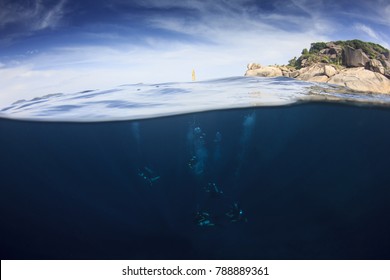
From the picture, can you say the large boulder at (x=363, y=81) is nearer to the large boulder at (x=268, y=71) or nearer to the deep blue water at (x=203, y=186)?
the deep blue water at (x=203, y=186)

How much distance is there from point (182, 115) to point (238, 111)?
10.8 ft

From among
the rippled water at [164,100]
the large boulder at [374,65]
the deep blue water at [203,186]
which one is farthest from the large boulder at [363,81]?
the large boulder at [374,65]

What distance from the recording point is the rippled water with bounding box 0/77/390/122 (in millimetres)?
12750

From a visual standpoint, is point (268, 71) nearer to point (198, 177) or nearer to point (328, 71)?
point (328, 71)

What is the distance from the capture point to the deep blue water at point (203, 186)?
1113cm

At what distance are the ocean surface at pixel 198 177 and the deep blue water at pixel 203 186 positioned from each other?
2.9 inches

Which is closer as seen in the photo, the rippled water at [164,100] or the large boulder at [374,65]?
the rippled water at [164,100]

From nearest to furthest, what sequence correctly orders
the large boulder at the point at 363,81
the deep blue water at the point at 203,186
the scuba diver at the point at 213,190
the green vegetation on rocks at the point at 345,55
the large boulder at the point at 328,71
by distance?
the deep blue water at the point at 203,186 → the scuba diver at the point at 213,190 → the large boulder at the point at 363,81 → the large boulder at the point at 328,71 → the green vegetation on rocks at the point at 345,55

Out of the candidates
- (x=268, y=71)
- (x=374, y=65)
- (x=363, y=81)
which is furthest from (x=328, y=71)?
(x=268, y=71)

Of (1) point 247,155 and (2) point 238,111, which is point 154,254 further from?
A: (1) point 247,155

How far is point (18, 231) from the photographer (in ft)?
40.7

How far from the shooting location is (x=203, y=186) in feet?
52.1

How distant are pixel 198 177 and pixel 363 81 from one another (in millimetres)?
13168

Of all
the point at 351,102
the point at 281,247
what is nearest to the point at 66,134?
the point at 281,247
